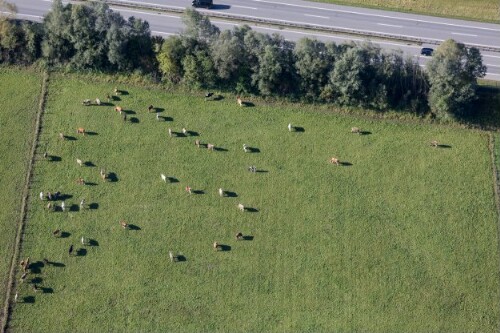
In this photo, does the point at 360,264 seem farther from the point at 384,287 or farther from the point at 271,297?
the point at 271,297

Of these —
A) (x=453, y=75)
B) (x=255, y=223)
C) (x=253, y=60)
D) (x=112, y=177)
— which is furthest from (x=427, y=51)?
(x=112, y=177)

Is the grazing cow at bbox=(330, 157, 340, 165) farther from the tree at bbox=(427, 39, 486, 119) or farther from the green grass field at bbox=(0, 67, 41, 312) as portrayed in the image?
the green grass field at bbox=(0, 67, 41, 312)

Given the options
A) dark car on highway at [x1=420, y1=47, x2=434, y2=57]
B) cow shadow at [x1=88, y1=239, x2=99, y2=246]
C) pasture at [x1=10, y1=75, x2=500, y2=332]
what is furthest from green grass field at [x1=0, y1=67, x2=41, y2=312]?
dark car on highway at [x1=420, y1=47, x2=434, y2=57]

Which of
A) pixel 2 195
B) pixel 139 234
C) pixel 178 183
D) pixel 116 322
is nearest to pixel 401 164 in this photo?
pixel 178 183

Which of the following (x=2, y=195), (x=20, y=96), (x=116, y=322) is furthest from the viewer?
(x=20, y=96)

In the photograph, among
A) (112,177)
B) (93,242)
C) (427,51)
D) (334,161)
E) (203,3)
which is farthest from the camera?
(203,3)

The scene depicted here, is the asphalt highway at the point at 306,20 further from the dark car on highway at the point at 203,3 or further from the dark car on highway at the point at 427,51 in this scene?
the dark car on highway at the point at 203,3

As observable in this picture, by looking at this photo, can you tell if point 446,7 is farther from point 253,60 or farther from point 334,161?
point 334,161
